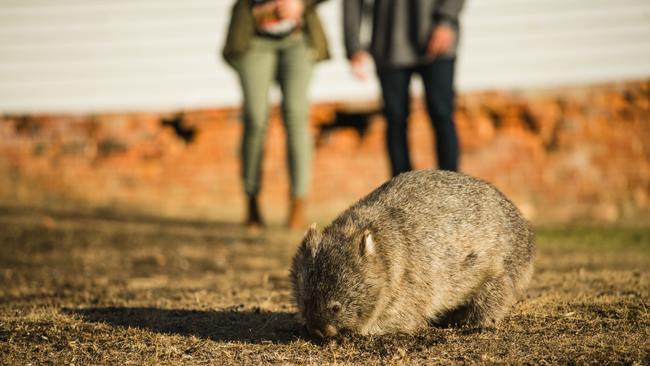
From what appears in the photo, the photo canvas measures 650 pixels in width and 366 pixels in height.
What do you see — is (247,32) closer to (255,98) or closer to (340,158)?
(255,98)

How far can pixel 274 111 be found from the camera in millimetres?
9766

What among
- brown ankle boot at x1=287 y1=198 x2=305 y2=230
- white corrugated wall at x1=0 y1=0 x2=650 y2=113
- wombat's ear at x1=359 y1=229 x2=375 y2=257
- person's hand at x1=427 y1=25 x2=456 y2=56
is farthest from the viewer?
white corrugated wall at x1=0 y1=0 x2=650 y2=113

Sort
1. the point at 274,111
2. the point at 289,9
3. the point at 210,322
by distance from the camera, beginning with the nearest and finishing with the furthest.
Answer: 1. the point at 210,322
2. the point at 289,9
3. the point at 274,111

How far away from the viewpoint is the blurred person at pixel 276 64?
662 centimetres

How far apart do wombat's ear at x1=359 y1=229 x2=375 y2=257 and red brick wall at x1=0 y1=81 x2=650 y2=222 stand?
229 inches

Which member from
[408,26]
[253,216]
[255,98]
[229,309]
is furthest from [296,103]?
[229,309]

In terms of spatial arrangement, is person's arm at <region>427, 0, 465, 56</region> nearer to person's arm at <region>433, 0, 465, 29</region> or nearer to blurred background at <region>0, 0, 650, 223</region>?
person's arm at <region>433, 0, 465, 29</region>

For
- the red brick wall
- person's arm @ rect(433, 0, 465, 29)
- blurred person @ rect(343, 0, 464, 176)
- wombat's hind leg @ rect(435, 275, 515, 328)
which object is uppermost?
person's arm @ rect(433, 0, 465, 29)

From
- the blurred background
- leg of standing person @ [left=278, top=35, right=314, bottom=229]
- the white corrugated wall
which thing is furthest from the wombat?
the white corrugated wall

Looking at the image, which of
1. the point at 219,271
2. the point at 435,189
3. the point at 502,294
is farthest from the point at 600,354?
the point at 219,271

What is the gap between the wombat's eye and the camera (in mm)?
3096

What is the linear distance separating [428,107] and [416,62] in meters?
0.33

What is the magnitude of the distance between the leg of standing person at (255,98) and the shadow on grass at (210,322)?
3.03 metres

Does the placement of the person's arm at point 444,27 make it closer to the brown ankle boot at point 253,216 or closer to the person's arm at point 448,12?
the person's arm at point 448,12
